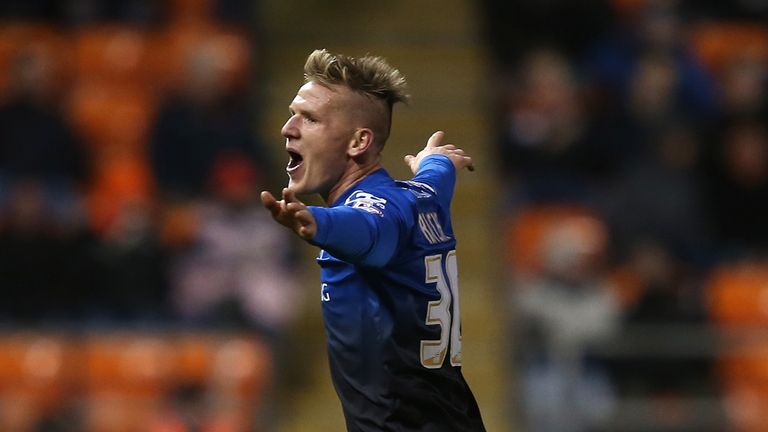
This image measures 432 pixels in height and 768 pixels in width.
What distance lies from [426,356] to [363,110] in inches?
28.2

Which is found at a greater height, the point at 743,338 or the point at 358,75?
the point at 358,75

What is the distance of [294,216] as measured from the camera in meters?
3.23

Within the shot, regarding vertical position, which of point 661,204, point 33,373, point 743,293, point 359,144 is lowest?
point 33,373

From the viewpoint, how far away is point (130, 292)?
900 centimetres

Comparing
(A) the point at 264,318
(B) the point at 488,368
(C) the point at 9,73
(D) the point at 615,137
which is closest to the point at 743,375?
(B) the point at 488,368

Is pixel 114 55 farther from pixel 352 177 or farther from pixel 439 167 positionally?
pixel 352 177

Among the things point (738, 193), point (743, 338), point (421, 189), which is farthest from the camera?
point (738, 193)

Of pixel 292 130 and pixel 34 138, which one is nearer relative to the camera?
pixel 292 130

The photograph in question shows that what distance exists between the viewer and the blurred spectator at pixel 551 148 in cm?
991

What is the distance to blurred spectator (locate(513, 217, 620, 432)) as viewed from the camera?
26.5 ft

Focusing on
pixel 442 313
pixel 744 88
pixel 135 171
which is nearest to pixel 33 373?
pixel 135 171

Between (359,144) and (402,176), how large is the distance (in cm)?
581

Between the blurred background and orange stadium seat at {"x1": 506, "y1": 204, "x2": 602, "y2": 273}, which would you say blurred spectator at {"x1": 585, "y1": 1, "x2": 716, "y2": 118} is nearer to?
the blurred background

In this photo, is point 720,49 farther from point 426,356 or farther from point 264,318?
point 426,356
